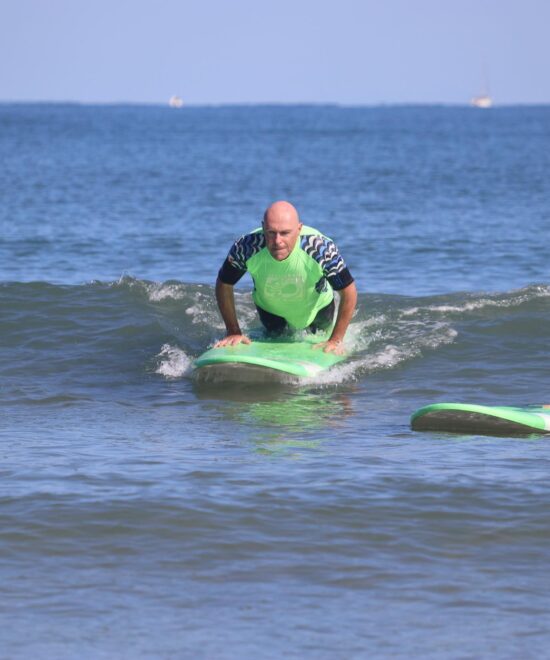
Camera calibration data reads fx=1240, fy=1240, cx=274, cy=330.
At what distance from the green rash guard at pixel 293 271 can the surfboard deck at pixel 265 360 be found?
392 mm

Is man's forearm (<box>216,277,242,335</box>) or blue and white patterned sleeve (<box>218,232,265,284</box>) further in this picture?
man's forearm (<box>216,277,242,335</box>)

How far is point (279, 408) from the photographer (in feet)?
32.7

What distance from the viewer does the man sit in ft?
34.8

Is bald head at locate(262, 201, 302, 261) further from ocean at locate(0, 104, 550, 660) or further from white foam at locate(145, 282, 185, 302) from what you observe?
white foam at locate(145, 282, 185, 302)

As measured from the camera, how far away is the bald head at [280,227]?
10391 mm

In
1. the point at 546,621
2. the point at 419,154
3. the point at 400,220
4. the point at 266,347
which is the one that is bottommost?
the point at 546,621

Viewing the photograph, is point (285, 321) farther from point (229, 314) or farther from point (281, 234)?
point (281, 234)

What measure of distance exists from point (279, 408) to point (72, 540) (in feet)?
11.2

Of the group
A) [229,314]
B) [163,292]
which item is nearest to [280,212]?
[229,314]

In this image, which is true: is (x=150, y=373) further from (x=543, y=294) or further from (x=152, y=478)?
(x=543, y=294)

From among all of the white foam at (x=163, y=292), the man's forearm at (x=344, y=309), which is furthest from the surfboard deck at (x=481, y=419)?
the white foam at (x=163, y=292)

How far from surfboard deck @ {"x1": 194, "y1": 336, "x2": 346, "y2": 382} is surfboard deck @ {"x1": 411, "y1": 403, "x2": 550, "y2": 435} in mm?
1880

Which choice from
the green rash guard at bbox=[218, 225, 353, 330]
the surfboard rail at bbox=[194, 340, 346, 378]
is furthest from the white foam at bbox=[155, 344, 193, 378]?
the green rash guard at bbox=[218, 225, 353, 330]

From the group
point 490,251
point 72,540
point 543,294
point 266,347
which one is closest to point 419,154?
point 490,251
